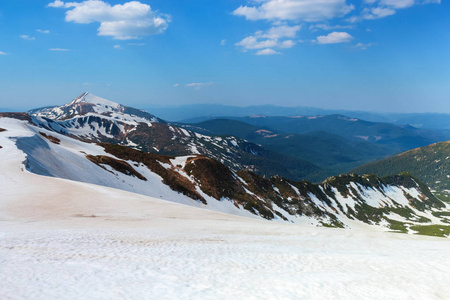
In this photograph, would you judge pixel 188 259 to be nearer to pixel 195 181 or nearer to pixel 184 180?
pixel 184 180

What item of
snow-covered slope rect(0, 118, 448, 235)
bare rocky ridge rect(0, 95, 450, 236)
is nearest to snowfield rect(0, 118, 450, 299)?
snow-covered slope rect(0, 118, 448, 235)

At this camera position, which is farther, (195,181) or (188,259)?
(195,181)

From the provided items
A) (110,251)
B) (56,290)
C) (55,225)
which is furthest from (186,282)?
(55,225)

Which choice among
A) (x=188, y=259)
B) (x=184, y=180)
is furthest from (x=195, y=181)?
(x=188, y=259)

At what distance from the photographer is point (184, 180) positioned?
330 ft

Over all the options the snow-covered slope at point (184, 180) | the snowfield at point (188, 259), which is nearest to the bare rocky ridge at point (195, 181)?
the snow-covered slope at point (184, 180)

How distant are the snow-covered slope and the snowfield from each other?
83.2ft

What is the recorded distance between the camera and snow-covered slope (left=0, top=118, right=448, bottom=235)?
56.7 metres

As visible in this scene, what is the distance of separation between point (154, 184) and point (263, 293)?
258 feet

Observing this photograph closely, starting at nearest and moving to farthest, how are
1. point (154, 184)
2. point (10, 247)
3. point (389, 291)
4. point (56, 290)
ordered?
point (56, 290) → point (389, 291) → point (10, 247) → point (154, 184)

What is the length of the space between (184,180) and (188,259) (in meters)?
89.9

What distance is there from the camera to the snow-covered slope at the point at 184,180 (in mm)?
56719

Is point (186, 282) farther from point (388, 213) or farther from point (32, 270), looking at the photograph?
point (388, 213)

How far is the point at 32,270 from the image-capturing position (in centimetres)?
931
